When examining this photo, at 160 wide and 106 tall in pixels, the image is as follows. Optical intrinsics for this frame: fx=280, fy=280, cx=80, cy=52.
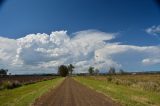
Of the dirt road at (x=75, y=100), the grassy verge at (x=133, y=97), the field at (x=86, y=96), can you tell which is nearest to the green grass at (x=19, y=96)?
the field at (x=86, y=96)

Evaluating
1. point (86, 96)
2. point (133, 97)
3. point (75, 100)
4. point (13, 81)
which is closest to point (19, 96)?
point (86, 96)

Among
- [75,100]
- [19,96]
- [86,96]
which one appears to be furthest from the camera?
[19,96]

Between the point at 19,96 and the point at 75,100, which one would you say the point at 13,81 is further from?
the point at 75,100

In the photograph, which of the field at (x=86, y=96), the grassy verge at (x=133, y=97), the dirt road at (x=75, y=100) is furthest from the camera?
the field at (x=86, y=96)

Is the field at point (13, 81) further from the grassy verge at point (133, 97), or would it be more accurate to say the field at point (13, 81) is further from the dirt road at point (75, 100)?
the dirt road at point (75, 100)

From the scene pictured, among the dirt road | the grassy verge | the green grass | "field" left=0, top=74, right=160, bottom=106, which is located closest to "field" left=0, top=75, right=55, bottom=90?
"field" left=0, top=74, right=160, bottom=106

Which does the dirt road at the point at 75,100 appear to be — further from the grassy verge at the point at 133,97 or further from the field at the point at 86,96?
the grassy verge at the point at 133,97

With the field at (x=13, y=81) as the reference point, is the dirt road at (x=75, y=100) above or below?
below

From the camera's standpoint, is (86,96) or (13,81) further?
(13,81)

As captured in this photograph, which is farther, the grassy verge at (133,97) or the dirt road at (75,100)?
the grassy verge at (133,97)

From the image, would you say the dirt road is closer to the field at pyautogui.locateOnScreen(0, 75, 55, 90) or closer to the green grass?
the green grass

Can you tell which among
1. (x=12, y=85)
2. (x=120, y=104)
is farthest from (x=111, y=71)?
(x=120, y=104)

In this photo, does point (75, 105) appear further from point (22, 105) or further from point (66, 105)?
point (22, 105)

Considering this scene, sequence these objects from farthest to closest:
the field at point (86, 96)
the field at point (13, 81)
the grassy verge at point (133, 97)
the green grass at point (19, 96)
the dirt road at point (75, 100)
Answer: the field at point (13, 81)
the green grass at point (19, 96)
the field at point (86, 96)
the grassy verge at point (133, 97)
the dirt road at point (75, 100)
